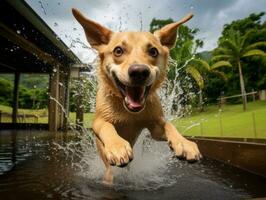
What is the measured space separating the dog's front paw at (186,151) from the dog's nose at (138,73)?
2.51 feet

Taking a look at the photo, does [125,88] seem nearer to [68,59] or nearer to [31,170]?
[31,170]

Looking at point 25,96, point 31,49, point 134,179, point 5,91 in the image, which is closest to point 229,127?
point 31,49

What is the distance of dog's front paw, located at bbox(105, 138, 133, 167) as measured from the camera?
3.06m

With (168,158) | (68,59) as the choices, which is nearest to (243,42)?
(68,59)

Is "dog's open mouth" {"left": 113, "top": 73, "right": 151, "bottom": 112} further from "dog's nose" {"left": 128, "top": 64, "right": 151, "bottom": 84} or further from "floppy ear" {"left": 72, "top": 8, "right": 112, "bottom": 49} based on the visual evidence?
"floppy ear" {"left": 72, "top": 8, "right": 112, "bottom": 49}

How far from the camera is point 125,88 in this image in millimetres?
3852

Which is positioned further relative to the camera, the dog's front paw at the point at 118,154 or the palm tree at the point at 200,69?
the palm tree at the point at 200,69

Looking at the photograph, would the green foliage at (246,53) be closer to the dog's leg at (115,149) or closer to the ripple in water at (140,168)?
the ripple in water at (140,168)

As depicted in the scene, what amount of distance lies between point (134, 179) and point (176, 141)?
1748 millimetres

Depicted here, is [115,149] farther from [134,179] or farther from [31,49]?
[31,49]

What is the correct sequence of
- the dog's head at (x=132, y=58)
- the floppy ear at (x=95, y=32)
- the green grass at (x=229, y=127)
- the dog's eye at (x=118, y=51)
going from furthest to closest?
the green grass at (x=229, y=127) < the floppy ear at (x=95, y=32) < the dog's eye at (x=118, y=51) < the dog's head at (x=132, y=58)

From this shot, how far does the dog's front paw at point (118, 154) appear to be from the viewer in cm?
306

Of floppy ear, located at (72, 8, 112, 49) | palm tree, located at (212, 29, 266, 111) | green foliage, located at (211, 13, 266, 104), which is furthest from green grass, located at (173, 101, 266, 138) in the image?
green foliage, located at (211, 13, 266, 104)

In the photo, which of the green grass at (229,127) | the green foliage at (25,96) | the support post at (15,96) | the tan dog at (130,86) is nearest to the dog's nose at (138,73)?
the tan dog at (130,86)
